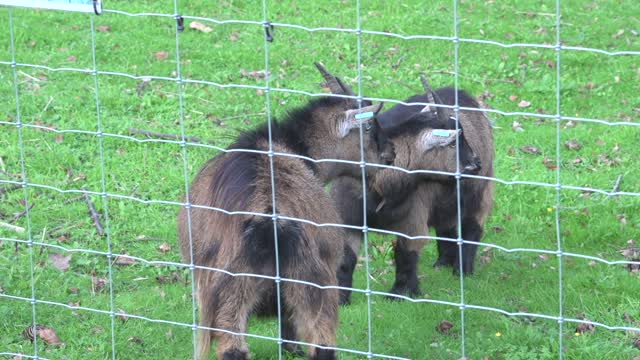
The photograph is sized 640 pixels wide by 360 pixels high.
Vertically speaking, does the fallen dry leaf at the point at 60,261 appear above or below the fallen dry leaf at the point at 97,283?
above

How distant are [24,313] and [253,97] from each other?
163 inches

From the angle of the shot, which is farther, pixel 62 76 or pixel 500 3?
pixel 500 3

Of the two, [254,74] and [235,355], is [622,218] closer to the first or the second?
[235,355]

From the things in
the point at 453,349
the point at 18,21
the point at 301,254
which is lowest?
the point at 453,349

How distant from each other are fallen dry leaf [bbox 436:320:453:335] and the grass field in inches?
1.4

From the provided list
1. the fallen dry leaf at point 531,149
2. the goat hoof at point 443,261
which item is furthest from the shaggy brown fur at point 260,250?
the fallen dry leaf at point 531,149

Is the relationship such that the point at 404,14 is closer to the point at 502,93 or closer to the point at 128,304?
the point at 502,93

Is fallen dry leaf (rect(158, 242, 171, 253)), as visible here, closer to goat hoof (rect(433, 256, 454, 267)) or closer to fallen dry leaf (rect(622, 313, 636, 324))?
goat hoof (rect(433, 256, 454, 267))

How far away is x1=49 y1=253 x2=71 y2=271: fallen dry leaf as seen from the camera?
7059 millimetres

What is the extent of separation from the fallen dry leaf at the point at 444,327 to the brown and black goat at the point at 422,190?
640 millimetres

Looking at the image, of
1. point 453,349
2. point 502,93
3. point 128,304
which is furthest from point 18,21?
point 453,349

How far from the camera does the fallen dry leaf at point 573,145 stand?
9.03 meters

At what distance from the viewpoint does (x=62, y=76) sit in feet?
34.2

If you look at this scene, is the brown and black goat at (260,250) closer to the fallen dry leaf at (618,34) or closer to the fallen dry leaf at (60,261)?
the fallen dry leaf at (60,261)
